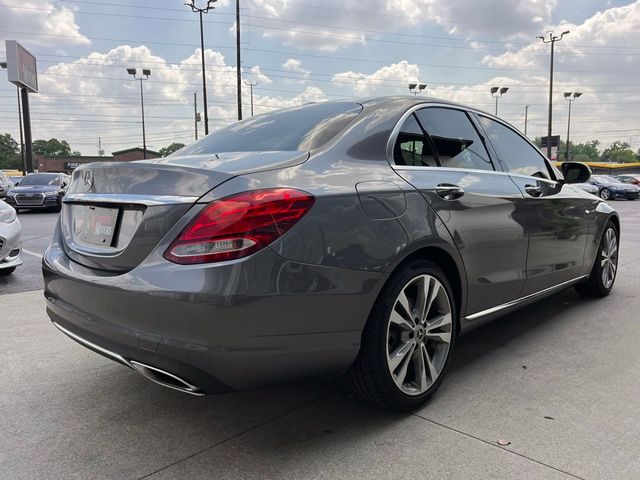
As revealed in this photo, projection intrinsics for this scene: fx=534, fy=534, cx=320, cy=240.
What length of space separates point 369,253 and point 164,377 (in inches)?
39.1

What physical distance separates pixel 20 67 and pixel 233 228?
122 feet

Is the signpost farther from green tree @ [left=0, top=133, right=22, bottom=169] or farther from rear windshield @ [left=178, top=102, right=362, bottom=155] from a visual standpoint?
green tree @ [left=0, top=133, right=22, bottom=169]

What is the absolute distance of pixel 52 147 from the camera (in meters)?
118

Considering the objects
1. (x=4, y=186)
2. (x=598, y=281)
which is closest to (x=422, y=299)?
(x=598, y=281)

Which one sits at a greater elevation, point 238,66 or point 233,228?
point 238,66

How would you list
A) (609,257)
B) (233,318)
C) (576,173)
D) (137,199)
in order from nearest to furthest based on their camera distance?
(233,318) → (137,199) → (576,173) → (609,257)

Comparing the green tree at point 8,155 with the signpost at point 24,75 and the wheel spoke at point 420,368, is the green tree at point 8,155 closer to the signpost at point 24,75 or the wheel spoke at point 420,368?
the signpost at point 24,75

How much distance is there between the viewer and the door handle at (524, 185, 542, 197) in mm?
3598

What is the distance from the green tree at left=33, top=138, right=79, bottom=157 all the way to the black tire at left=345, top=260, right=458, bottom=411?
410 feet

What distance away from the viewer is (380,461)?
2240 millimetres

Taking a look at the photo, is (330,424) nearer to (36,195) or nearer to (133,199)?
(133,199)

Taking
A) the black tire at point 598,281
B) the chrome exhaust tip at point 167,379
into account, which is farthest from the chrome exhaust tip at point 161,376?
the black tire at point 598,281

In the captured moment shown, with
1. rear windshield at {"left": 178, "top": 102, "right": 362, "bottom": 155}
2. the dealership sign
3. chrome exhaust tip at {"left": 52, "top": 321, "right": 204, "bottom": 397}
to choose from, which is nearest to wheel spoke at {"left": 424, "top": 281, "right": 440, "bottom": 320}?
rear windshield at {"left": 178, "top": 102, "right": 362, "bottom": 155}

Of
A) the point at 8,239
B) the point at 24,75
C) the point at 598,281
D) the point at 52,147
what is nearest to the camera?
the point at 598,281
